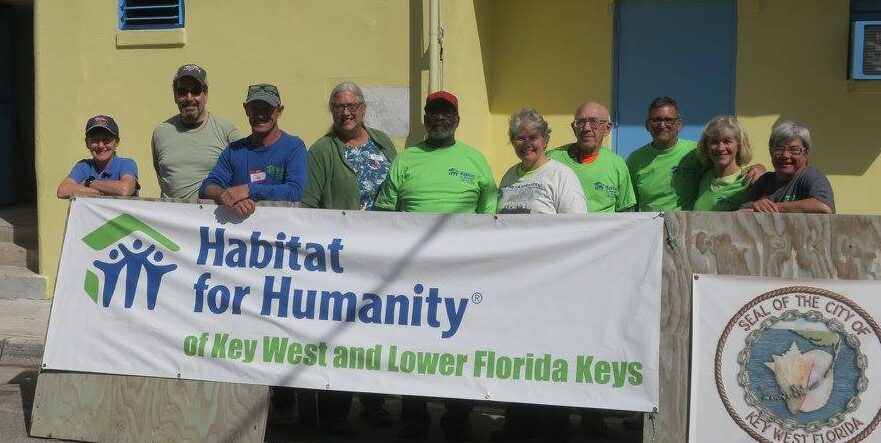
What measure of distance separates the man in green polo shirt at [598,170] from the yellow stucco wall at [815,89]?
2885 mm

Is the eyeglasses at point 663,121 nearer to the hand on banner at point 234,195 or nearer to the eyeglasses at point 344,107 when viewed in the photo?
the eyeglasses at point 344,107

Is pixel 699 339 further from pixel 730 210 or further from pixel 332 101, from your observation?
pixel 332 101

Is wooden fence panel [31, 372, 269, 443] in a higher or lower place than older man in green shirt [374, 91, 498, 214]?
lower

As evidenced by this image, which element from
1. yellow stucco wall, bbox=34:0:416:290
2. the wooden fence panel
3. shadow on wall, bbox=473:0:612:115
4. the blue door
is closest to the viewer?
the wooden fence panel

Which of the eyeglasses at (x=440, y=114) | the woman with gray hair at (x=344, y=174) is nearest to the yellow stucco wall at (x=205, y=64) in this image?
the woman with gray hair at (x=344, y=174)

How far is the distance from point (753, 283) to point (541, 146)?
1.34 m

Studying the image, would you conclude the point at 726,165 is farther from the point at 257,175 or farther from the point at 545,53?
the point at 545,53

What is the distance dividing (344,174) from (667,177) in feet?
6.07

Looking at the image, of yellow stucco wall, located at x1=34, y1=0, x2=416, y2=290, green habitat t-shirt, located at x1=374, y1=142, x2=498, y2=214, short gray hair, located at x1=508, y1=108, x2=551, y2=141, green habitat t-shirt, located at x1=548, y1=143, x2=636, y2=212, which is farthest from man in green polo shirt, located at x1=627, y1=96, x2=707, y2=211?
yellow stucco wall, located at x1=34, y1=0, x2=416, y2=290

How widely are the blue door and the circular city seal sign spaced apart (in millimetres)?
3680

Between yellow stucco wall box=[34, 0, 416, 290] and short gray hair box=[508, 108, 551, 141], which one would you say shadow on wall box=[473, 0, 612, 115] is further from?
short gray hair box=[508, 108, 551, 141]

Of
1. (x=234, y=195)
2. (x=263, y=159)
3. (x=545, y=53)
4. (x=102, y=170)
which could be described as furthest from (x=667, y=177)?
(x=102, y=170)

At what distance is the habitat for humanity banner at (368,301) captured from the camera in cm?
491

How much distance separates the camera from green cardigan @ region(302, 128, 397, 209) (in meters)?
5.70
